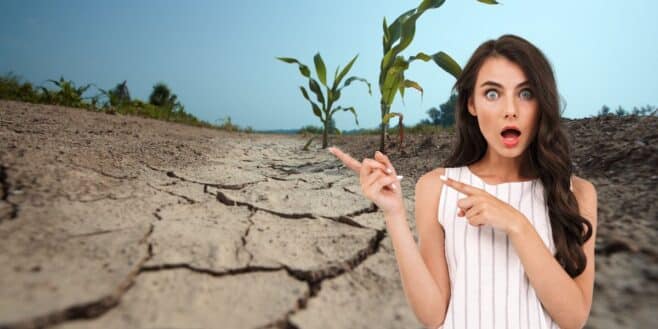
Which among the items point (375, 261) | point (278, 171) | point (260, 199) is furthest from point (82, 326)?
point (278, 171)

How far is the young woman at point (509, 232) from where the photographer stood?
0.76 metres

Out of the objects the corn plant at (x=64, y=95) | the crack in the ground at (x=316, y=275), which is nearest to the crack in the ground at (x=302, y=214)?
the crack in the ground at (x=316, y=275)

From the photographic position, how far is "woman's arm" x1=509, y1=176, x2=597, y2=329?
72 cm

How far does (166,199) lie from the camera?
1.55 metres

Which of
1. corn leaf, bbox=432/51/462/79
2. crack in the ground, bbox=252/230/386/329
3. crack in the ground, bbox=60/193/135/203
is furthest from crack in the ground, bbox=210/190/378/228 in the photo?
corn leaf, bbox=432/51/462/79

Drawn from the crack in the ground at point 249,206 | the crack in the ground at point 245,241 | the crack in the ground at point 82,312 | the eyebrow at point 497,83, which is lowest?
A: the crack in the ground at point 82,312

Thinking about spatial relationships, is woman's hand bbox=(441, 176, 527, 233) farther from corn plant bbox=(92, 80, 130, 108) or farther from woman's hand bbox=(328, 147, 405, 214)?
corn plant bbox=(92, 80, 130, 108)

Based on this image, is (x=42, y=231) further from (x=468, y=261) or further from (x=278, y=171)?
(x=278, y=171)

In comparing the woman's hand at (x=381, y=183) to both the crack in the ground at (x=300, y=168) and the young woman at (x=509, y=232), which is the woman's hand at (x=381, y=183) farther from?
the crack in the ground at (x=300, y=168)

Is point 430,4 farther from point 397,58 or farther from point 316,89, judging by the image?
point 316,89

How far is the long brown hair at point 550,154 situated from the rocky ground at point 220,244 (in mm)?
252

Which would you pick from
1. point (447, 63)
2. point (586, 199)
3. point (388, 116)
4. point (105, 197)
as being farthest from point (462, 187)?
point (388, 116)

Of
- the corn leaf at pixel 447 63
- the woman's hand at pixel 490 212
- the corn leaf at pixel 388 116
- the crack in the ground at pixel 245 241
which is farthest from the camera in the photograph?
the corn leaf at pixel 388 116

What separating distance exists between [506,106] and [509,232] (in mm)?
255
